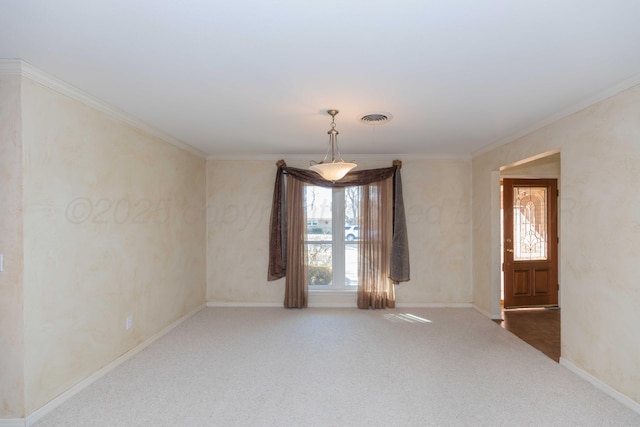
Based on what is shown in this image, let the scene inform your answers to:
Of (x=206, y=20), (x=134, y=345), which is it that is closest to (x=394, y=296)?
(x=134, y=345)

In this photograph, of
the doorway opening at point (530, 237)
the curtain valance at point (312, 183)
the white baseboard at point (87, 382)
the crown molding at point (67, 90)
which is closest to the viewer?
the crown molding at point (67, 90)

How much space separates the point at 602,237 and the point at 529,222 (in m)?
2.78

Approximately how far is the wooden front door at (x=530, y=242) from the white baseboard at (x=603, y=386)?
7.36ft

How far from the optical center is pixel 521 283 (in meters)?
5.32

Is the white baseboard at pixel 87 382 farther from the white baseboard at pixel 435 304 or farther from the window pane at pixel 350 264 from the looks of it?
the white baseboard at pixel 435 304

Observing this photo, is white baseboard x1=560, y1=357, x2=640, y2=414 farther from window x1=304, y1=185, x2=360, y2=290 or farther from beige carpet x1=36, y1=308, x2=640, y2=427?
window x1=304, y1=185, x2=360, y2=290

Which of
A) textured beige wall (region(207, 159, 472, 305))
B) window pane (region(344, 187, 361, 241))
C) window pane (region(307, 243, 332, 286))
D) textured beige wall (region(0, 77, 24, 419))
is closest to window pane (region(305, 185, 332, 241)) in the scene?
window pane (region(307, 243, 332, 286))

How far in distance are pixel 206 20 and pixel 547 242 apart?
5.84 m

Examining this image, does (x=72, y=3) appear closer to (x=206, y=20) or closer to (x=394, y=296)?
(x=206, y=20)

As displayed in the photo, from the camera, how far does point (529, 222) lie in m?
5.34

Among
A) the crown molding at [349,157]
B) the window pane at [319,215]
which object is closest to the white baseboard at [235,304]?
the window pane at [319,215]

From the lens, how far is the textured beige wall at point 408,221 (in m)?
5.34

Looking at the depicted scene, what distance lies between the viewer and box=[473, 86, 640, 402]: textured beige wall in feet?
8.18

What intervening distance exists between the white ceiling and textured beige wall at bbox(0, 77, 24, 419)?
395 millimetres
